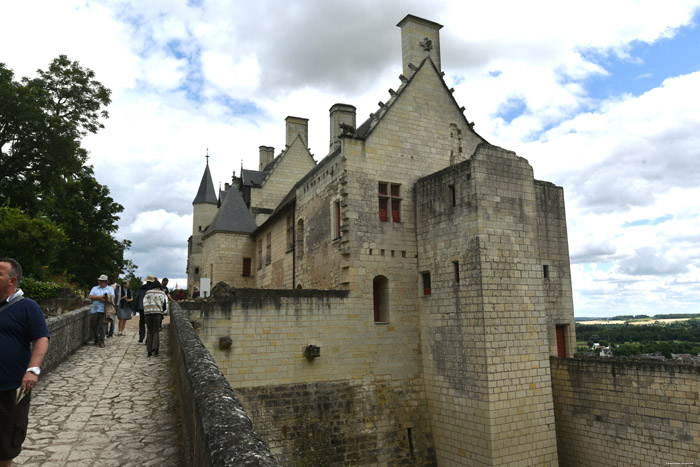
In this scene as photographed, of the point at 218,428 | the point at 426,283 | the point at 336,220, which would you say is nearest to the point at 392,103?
the point at 336,220

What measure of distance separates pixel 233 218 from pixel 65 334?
61.9 ft

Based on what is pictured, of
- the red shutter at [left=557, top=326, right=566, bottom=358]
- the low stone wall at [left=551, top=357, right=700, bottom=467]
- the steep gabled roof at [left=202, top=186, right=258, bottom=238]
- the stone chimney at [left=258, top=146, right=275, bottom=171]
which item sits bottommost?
the low stone wall at [left=551, top=357, right=700, bottom=467]

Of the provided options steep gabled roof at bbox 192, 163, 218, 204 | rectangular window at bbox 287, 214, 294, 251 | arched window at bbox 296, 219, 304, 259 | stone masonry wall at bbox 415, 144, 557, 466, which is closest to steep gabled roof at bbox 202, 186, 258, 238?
rectangular window at bbox 287, 214, 294, 251

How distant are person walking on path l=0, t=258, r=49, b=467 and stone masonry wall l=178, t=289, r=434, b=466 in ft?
30.3

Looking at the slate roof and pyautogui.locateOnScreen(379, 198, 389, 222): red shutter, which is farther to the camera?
the slate roof

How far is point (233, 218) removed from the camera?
27703mm

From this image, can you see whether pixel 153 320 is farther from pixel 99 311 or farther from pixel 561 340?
pixel 561 340

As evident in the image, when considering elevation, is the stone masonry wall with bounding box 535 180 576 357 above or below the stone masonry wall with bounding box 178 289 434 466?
above

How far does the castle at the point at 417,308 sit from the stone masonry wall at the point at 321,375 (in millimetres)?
39

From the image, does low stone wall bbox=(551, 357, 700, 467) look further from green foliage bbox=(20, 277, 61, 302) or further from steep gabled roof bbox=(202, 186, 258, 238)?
steep gabled roof bbox=(202, 186, 258, 238)

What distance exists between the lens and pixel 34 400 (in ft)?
20.6

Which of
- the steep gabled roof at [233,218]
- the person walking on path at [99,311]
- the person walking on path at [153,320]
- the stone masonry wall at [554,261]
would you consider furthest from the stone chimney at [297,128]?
the person walking on path at [153,320]

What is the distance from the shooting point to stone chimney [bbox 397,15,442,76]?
17470mm

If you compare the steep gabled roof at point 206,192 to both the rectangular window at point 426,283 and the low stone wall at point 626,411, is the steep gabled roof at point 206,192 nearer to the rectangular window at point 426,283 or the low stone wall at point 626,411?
the rectangular window at point 426,283
